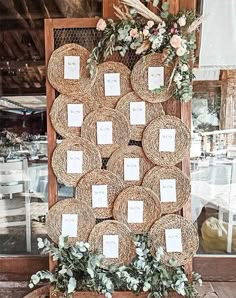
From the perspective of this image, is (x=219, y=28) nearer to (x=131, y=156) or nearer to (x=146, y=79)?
(x=146, y=79)

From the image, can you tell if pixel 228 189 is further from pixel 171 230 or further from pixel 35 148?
pixel 35 148

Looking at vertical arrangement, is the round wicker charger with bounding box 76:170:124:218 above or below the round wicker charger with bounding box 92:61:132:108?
below

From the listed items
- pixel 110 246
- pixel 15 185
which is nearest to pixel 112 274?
pixel 110 246

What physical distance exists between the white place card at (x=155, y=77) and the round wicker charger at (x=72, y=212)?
88cm

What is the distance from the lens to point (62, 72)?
2.51 meters

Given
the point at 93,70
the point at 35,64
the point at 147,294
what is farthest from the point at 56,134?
the point at 35,64

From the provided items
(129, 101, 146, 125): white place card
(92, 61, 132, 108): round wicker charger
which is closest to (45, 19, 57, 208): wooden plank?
(92, 61, 132, 108): round wicker charger

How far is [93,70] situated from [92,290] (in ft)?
4.56

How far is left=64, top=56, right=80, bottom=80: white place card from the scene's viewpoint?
2.50 meters

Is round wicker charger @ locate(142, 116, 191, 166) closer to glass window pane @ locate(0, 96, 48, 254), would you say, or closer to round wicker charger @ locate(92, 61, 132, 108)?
round wicker charger @ locate(92, 61, 132, 108)

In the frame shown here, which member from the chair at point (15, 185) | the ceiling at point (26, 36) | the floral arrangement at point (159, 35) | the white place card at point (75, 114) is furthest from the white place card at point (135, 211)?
the ceiling at point (26, 36)

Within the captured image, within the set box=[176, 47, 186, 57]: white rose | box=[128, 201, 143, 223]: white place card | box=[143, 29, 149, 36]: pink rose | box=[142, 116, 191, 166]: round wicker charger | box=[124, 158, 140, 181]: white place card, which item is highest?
box=[143, 29, 149, 36]: pink rose

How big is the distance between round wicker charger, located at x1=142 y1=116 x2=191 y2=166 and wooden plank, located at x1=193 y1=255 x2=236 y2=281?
1.01 meters

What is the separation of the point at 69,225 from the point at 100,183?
35 centimetres
